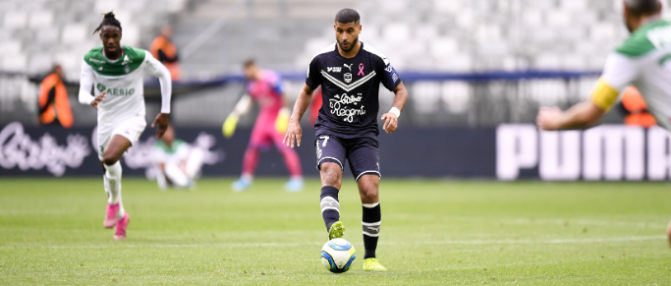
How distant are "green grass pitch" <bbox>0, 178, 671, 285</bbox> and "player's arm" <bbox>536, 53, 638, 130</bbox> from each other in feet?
5.72

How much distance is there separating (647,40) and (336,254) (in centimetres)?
288

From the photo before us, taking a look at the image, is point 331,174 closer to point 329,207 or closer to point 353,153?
point 329,207

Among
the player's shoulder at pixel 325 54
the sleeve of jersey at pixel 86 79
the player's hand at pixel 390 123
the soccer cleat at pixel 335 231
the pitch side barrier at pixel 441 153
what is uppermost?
the player's shoulder at pixel 325 54

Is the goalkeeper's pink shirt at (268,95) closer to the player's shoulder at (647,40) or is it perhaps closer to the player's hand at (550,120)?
the player's hand at (550,120)

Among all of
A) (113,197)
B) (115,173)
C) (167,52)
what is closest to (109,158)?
(115,173)

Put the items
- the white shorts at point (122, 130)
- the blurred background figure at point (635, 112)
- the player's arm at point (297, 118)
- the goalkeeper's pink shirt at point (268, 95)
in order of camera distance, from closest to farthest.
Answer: the player's arm at point (297, 118), the white shorts at point (122, 130), the goalkeeper's pink shirt at point (268, 95), the blurred background figure at point (635, 112)

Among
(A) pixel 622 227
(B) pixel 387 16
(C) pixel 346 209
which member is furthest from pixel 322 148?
(B) pixel 387 16

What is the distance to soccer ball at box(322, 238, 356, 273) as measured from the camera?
258 inches

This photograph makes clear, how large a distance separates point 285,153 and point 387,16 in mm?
10225

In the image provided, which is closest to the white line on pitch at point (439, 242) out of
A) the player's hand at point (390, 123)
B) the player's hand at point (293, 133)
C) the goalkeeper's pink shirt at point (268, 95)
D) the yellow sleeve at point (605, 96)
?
the player's hand at point (293, 133)

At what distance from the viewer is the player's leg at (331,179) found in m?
6.71

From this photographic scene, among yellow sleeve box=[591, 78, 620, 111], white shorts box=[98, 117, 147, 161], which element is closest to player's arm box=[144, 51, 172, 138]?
white shorts box=[98, 117, 147, 161]

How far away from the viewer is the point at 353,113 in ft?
24.0

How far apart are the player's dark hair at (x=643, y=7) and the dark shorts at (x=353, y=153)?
2765mm
